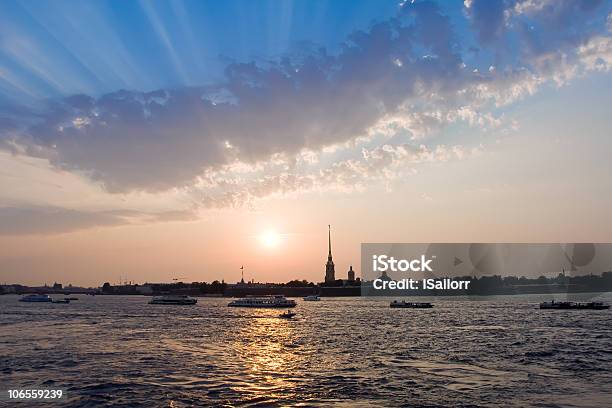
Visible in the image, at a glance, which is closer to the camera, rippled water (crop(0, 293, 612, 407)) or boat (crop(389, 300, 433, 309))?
rippled water (crop(0, 293, 612, 407))

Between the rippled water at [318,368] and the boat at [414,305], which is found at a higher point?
the rippled water at [318,368]

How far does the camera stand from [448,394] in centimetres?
3130

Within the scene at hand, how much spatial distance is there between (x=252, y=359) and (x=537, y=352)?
2650 cm

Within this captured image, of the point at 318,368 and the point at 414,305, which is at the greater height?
the point at 318,368

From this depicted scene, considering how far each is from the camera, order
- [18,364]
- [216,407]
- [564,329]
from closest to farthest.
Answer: [216,407] → [18,364] → [564,329]

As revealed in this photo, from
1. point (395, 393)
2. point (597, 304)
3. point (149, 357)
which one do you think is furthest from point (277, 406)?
point (597, 304)

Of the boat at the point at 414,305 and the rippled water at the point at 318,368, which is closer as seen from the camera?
the rippled water at the point at 318,368

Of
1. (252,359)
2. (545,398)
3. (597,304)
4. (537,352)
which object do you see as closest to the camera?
(545,398)

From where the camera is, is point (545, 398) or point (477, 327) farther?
point (477, 327)

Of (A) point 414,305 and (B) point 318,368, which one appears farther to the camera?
(A) point 414,305

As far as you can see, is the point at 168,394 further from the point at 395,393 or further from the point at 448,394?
the point at 448,394

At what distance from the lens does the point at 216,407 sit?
93.5 feet

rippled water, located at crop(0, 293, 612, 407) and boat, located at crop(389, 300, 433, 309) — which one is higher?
rippled water, located at crop(0, 293, 612, 407)

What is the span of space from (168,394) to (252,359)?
15.6 m
